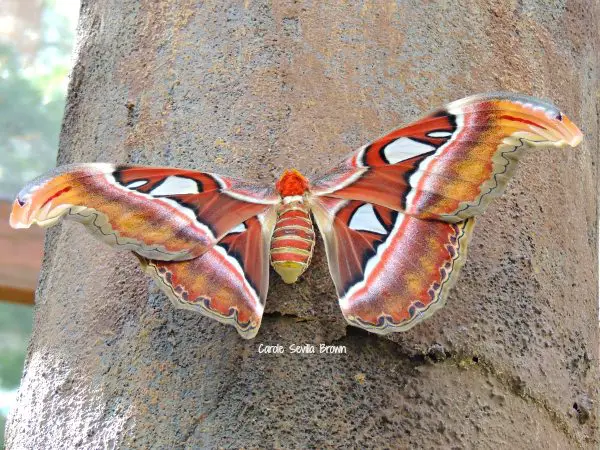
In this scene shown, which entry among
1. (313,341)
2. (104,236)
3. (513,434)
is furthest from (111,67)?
(513,434)

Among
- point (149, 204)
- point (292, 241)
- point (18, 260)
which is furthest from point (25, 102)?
point (292, 241)

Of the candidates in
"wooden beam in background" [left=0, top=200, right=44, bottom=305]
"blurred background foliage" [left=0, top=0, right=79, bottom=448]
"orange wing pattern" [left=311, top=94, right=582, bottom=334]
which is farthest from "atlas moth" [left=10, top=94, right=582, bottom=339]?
"blurred background foliage" [left=0, top=0, right=79, bottom=448]

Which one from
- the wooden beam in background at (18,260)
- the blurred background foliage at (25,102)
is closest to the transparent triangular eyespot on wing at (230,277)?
the wooden beam in background at (18,260)

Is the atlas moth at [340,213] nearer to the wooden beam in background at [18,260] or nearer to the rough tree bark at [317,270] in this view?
the rough tree bark at [317,270]

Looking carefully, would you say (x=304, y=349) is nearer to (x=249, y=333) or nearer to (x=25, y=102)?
(x=249, y=333)

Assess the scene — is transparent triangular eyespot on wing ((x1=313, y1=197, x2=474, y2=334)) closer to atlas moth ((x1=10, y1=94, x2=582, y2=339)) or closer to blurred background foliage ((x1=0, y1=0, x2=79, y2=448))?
atlas moth ((x1=10, y1=94, x2=582, y2=339))

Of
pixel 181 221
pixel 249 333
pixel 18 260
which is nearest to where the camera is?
pixel 249 333

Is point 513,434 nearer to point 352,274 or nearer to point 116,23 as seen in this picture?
point 352,274
